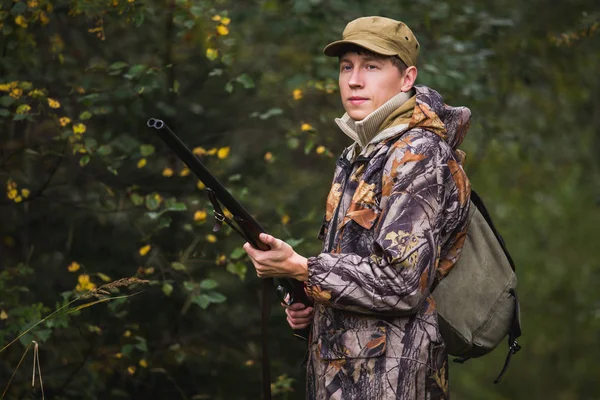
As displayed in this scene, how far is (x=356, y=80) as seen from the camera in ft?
8.99

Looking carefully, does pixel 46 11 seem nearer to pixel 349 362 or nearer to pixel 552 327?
pixel 349 362

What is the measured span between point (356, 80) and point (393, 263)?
68cm

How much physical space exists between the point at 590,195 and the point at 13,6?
19.9 feet

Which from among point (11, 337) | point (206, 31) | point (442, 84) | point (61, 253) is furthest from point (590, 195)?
point (11, 337)

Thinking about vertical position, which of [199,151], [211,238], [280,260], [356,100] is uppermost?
[356,100]

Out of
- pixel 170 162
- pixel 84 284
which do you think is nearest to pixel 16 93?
pixel 84 284

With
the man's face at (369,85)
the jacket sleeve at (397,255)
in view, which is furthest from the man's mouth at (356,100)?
the jacket sleeve at (397,255)

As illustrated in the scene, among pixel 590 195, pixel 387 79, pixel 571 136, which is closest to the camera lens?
pixel 387 79

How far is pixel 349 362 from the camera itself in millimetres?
2561

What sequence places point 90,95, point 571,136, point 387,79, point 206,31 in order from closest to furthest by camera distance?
point 387,79, point 90,95, point 206,31, point 571,136

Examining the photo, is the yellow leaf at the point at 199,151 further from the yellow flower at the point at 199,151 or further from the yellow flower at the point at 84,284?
the yellow flower at the point at 84,284

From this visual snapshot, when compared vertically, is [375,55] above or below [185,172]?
above

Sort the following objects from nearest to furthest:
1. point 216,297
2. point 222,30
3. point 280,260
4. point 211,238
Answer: point 280,260 → point 216,297 → point 222,30 → point 211,238

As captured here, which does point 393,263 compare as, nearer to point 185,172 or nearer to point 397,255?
point 397,255
